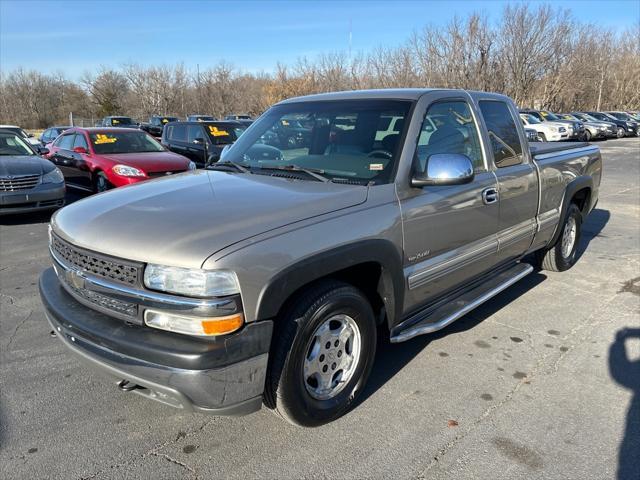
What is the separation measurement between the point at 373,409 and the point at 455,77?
39.2m

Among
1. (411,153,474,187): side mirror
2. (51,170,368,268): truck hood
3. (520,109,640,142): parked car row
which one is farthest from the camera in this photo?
(520,109,640,142): parked car row

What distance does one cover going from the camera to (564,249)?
18.8 ft

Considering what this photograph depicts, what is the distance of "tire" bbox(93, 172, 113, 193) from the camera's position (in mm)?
9422

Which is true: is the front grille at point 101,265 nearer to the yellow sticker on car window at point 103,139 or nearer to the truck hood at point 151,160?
the truck hood at point 151,160

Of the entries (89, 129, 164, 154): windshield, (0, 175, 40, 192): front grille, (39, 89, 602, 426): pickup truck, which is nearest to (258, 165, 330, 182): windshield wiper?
(39, 89, 602, 426): pickup truck

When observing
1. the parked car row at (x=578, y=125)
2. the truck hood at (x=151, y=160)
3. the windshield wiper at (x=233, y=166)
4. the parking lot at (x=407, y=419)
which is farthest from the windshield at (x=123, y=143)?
the parked car row at (x=578, y=125)

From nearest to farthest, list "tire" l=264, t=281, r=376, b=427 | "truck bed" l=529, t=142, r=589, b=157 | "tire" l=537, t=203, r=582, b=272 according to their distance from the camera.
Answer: "tire" l=264, t=281, r=376, b=427
"truck bed" l=529, t=142, r=589, b=157
"tire" l=537, t=203, r=582, b=272

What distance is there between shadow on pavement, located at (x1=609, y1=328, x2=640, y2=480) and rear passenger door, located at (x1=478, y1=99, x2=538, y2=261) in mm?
1099

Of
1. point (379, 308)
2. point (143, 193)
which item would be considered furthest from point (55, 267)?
point (379, 308)

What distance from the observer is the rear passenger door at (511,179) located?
4148 millimetres

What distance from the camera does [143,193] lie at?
312 centimetres

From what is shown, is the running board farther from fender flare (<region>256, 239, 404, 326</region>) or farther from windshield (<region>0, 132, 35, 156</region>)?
A: windshield (<region>0, 132, 35, 156</region>)

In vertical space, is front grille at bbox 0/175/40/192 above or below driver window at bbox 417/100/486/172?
below

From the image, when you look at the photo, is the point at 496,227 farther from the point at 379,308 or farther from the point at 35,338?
the point at 35,338
